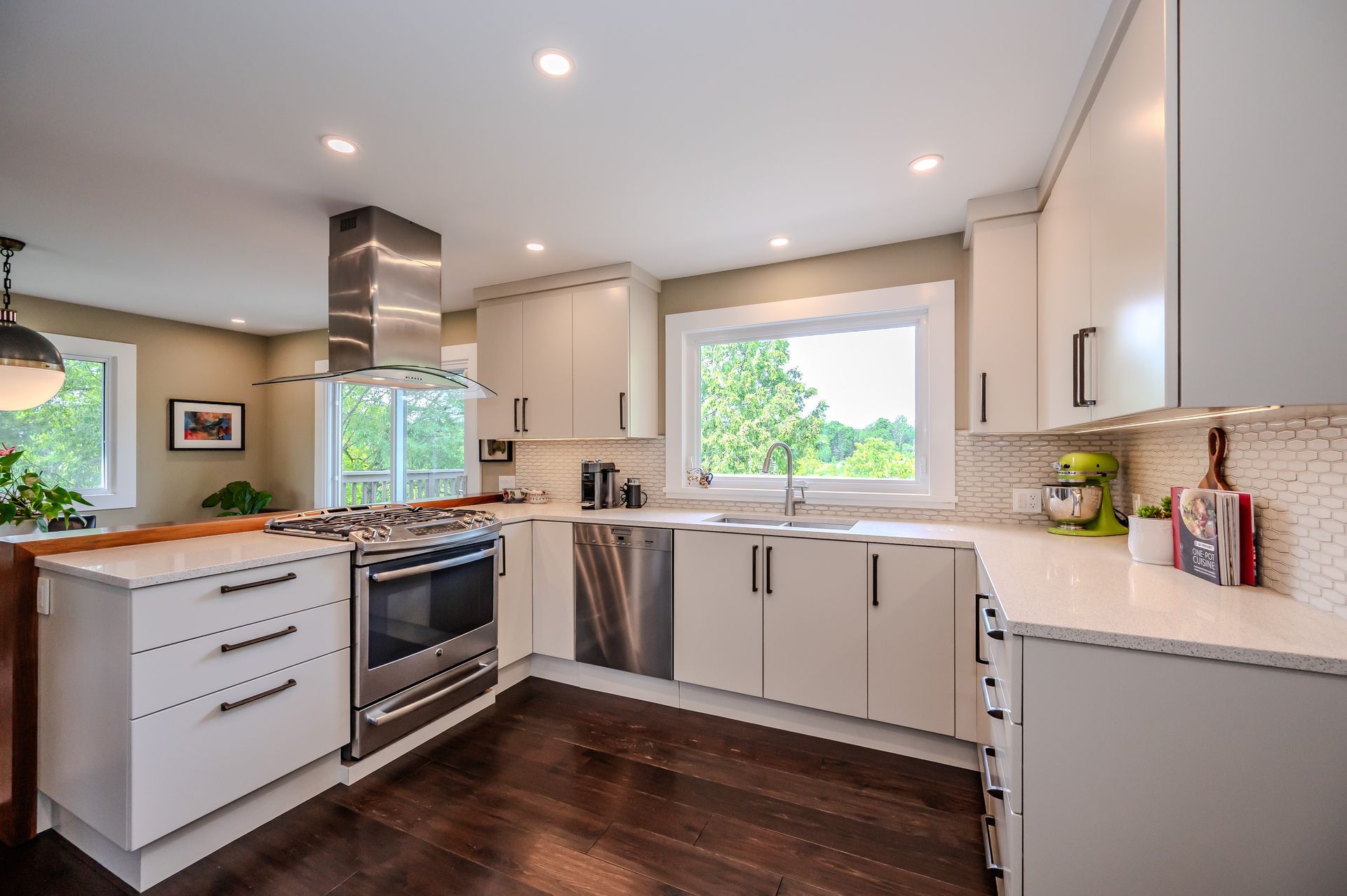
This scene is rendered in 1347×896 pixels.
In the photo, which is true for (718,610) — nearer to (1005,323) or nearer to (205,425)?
(1005,323)

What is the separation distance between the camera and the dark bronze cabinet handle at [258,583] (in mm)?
1742

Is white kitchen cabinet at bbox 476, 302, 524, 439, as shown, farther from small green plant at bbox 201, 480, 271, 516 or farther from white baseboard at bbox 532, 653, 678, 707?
small green plant at bbox 201, 480, 271, 516

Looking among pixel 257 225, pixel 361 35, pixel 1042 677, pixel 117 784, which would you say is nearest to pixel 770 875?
pixel 1042 677

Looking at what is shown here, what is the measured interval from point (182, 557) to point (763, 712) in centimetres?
237

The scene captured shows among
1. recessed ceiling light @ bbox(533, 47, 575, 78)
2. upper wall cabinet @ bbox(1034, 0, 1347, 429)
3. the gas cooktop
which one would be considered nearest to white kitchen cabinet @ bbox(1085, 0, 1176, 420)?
upper wall cabinet @ bbox(1034, 0, 1347, 429)

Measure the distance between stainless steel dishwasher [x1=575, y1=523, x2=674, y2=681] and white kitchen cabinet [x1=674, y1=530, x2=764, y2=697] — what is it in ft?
0.22

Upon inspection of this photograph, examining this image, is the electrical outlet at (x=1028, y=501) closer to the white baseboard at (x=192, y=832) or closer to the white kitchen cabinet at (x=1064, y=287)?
the white kitchen cabinet at (x=1064, y=287)

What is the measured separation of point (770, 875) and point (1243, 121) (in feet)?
6.98

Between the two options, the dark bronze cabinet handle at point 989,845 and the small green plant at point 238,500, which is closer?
the dark bronze cabinet handle at point 989,845

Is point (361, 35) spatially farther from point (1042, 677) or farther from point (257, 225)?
point (1042, 677)

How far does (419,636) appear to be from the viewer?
2.37 metres

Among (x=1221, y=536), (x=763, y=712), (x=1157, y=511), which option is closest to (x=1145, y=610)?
(x=1221, y=536)

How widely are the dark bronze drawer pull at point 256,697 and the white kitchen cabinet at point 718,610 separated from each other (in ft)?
5.22

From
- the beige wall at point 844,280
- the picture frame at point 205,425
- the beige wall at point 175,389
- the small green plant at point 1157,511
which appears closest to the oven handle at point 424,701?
the beige wall at point 844,280
